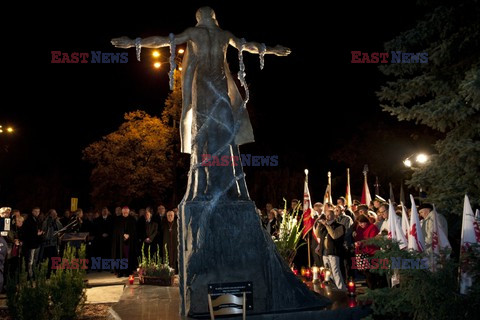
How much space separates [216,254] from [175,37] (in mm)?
3332

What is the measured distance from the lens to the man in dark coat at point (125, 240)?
14516 mm

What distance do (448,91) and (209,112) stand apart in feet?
13.2

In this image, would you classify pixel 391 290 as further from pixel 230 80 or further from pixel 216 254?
pixel 230 80

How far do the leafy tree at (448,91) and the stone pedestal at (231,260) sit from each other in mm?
2858

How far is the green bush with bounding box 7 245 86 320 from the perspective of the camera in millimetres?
7000

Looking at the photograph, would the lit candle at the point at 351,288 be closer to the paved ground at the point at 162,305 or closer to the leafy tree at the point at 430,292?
the paved ground at the point at 162,305

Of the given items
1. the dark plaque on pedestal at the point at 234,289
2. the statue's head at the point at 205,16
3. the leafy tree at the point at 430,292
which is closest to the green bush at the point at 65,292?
the dark plaque on pedestal at the point at 234,289

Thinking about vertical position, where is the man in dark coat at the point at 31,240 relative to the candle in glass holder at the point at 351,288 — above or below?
above

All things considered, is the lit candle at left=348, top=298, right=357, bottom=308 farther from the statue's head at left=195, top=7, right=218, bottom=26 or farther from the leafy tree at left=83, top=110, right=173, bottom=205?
the leafy tree at left=83, top=110, right=173, bottom=205

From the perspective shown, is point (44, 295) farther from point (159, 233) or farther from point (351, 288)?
point (159, 233)

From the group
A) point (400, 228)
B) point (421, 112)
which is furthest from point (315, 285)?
point (421, 112)

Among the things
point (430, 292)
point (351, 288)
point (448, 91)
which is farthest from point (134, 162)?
point (430, 292)

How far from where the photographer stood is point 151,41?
23.5 ft

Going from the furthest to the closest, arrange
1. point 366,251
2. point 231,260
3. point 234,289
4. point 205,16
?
point 366,251 < point 205,16 < point 231,260 < point 234,289
